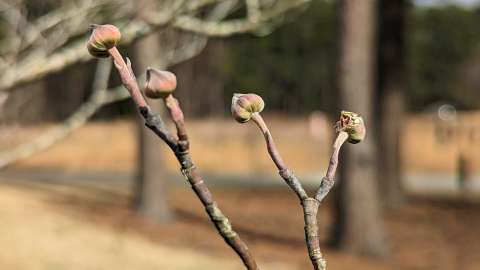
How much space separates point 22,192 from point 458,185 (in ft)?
37.0

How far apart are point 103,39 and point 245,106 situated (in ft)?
0.58

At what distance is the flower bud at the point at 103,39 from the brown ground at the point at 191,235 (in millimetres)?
10089

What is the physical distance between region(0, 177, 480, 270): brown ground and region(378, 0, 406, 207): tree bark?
3.06 feet

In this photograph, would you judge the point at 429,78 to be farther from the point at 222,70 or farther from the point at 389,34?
the point at 389,34

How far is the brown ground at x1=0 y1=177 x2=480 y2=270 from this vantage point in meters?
11.3

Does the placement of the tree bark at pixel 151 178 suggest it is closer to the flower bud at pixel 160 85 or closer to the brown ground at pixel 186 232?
the brown ground at pixel 186 232

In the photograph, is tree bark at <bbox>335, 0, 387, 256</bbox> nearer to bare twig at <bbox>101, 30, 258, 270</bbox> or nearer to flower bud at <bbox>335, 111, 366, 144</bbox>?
flower bud at <bbox>335, 111, 366, 144</bbox>

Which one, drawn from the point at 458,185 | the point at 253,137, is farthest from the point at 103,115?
the point at 458,185

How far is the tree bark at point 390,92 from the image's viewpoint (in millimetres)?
16891

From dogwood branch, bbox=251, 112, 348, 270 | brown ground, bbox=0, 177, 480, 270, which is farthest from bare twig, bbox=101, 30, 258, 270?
brown ground, bbox=0, 177, 480, 270

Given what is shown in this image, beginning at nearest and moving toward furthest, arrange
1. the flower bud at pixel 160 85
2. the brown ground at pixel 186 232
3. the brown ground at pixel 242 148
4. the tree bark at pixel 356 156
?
the flower bud at pixel 160 85 → the brown ground at pixel 186 232 → the tree bark at pixel 356 156 → the brown ground at pixel 242 148

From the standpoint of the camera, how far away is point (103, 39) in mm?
896

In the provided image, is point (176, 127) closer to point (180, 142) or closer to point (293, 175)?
point (180, 142)

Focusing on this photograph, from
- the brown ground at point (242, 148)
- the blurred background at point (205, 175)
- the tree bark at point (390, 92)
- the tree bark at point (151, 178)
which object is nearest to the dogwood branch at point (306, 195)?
the blurred background at point (205, 175)
